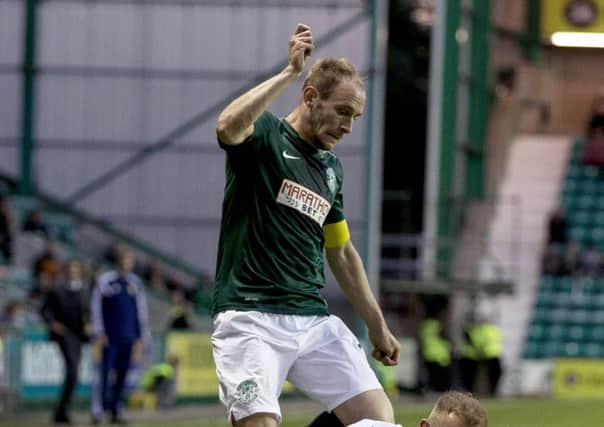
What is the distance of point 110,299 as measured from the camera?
718 inches

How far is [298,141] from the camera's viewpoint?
7.24m

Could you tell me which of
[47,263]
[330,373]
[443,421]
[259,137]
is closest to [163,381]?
[47,263]

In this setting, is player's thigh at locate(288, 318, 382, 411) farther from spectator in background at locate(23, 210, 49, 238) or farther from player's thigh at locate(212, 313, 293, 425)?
spectator in background at locate(23, 210, 49, 238)

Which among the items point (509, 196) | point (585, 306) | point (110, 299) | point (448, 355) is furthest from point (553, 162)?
point (110, 299)

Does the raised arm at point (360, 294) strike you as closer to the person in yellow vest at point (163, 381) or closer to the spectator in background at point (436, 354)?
the person in yellow vest at point (163, 381)

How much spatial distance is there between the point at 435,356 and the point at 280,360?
Result: 19.8 m

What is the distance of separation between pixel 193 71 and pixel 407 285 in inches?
226

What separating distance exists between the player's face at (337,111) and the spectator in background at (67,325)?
37.1 ft

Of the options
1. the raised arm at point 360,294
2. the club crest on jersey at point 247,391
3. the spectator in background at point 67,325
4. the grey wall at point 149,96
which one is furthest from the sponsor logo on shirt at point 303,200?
the grey wall at point 149,96

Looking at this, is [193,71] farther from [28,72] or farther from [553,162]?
[553,162]

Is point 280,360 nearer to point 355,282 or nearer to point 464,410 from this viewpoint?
point 355,282

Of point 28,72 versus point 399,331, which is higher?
point 28,72

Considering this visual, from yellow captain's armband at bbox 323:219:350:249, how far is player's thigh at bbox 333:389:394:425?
72 centimetres

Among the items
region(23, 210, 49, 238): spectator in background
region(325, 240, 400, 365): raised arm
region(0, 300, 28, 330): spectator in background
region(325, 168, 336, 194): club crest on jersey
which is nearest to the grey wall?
→ region(23, 210, 49, 238): spectator in background
